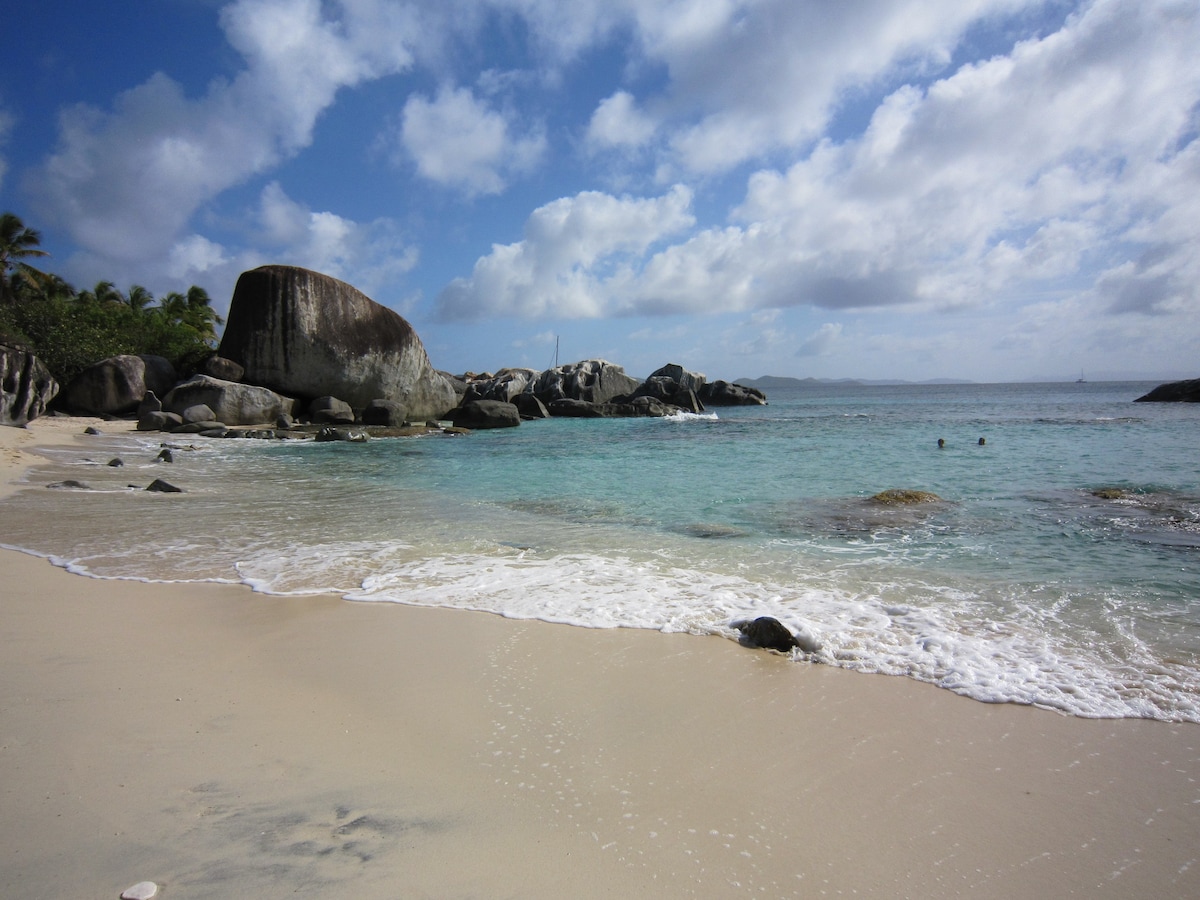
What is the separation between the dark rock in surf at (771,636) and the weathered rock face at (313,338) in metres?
24.0

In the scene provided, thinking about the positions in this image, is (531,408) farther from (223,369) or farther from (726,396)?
(726,396)

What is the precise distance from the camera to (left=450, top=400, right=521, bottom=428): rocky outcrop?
92.2 feet

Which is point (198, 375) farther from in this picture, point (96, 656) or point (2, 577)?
point (96, 656)

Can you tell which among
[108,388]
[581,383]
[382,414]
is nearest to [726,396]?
[581,383]

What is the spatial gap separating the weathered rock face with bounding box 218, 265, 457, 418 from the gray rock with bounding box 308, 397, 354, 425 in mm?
921

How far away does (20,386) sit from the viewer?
17922 millimetres

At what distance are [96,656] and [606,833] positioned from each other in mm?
3419

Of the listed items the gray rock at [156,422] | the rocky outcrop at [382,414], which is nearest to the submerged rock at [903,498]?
the rocky outcrop at [382,414]

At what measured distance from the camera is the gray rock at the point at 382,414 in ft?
81.5

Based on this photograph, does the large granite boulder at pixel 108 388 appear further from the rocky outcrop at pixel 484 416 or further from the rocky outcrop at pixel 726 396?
the rocky outcrop at pixel 726 396

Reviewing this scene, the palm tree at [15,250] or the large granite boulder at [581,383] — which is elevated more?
the palm tree at [15,250]

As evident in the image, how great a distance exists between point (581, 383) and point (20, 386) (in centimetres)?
2675

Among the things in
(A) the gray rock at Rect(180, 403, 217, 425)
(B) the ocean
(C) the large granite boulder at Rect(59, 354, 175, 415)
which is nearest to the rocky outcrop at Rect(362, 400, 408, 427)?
(A) the gray rock at Rect(180, 403, 217, 425)

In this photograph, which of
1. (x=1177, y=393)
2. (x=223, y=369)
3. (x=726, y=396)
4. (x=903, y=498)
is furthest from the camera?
(x=726, y=396)
